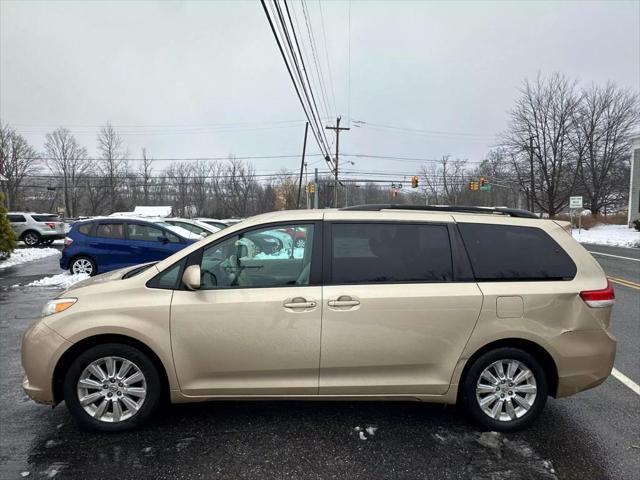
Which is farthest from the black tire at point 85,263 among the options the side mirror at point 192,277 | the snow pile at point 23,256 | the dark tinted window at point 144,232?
the side mirror at point 192,277

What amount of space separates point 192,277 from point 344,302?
3.68ft

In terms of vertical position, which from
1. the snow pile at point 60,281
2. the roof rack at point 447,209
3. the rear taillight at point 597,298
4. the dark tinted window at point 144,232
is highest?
the roof rack at point 447,209

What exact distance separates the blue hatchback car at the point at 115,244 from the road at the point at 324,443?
6.58 meters

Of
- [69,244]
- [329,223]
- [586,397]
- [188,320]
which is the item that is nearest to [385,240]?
[329,223]

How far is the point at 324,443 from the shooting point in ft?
9.86

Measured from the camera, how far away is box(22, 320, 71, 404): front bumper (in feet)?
9.95

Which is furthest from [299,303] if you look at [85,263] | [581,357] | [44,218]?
[44,218]

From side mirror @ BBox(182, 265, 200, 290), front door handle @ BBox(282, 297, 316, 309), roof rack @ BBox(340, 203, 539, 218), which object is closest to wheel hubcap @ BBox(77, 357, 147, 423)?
side mirror @ BBox(182, 265, 200, 290)

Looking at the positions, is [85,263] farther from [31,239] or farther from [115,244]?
[31,239]

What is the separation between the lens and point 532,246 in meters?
3.35

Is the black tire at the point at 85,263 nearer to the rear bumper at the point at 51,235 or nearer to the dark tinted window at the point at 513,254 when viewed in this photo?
the dark tinted window at the point at 513,254

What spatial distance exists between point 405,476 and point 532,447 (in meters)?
1.03

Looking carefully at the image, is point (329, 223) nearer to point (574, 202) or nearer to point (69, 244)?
point (69, 244)

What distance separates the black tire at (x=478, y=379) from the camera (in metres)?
3.14
